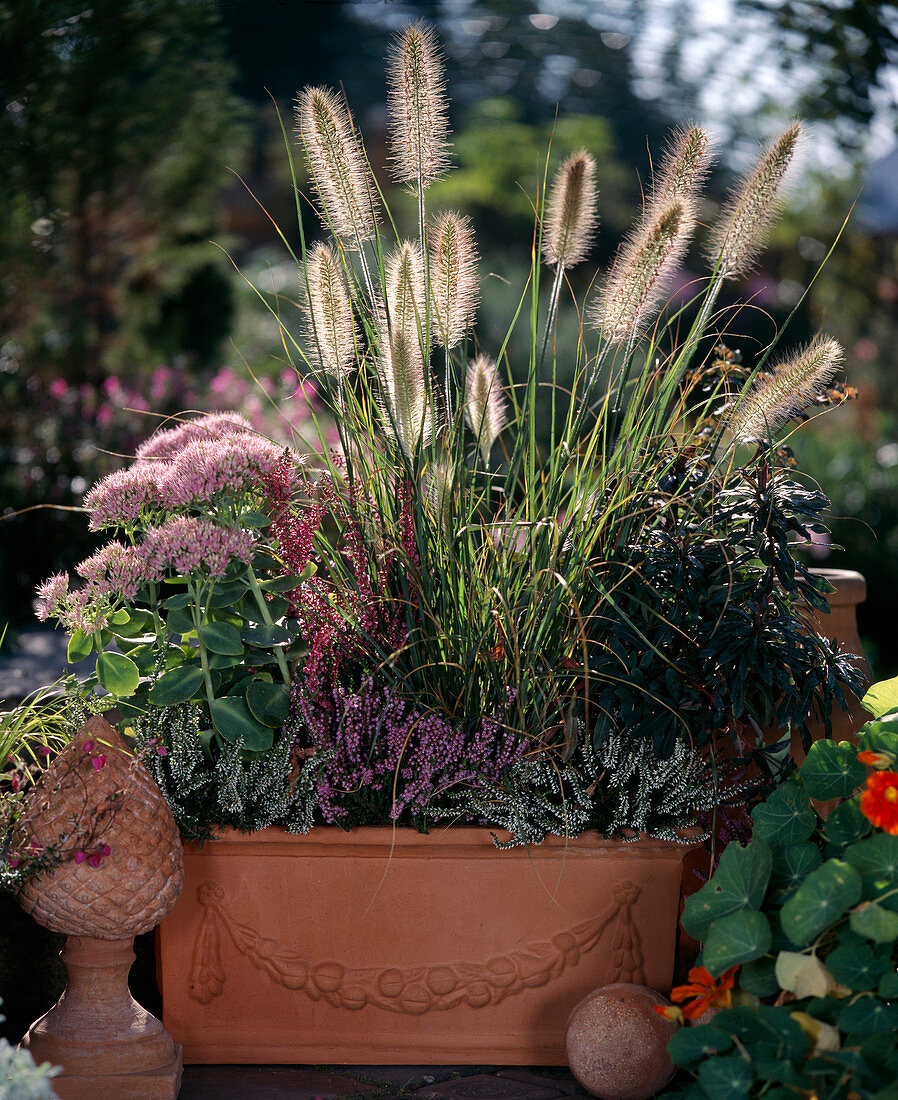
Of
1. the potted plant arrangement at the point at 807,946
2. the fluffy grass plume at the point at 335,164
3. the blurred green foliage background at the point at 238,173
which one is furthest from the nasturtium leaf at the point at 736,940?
the blurred green foliage background at the point at 238,173

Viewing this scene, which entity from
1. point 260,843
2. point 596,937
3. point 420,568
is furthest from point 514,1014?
point 420,568

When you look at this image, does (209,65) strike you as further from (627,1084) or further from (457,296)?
(627,1084)

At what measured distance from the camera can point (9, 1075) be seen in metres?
1.05

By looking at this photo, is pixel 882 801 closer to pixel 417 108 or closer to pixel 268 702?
pixel 268 702

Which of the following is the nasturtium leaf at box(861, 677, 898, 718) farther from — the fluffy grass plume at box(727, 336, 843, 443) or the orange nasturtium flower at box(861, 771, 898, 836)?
the fluffy grass plume at box(727, 336, 843, 443)

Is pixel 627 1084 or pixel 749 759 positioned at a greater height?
pixel 749 759

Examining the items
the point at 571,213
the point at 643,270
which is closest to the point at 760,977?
the point at 643,270

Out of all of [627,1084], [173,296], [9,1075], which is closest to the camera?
[9,1075]

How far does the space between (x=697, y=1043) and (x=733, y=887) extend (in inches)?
7.5

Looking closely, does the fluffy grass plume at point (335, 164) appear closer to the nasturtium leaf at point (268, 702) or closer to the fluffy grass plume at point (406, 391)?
the fluffy grass plume at point (406, 391)

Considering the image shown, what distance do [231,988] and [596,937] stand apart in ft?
1.84

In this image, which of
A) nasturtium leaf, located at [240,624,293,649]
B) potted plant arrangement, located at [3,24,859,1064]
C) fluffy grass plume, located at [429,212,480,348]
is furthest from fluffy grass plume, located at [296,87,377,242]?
nasturtium leaf, located at [240,624,293,649]

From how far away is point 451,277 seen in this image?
1.45 m

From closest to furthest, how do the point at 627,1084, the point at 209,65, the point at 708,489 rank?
1. the point at 627,1084
2. the point at 708,489
3. the point at 209,65
